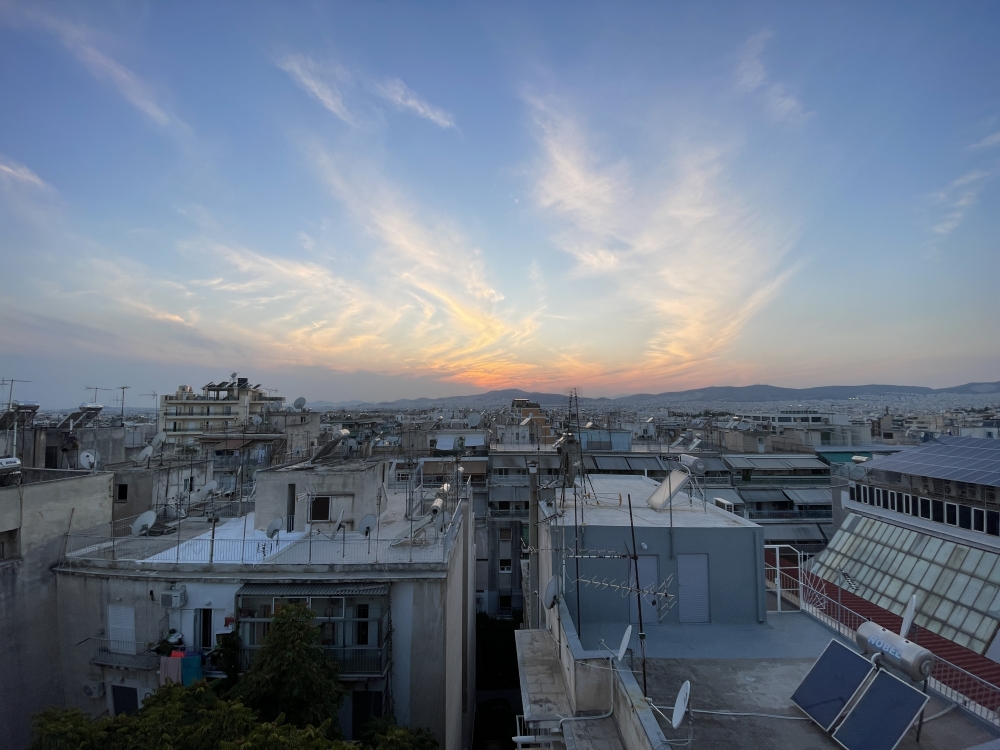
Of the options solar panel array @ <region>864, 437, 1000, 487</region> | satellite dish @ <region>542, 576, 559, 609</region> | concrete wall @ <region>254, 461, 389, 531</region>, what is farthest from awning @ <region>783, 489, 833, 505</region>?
satellite dish @ <region>542, 576, 559, 609</region>

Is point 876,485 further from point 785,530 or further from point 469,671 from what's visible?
point 469,671

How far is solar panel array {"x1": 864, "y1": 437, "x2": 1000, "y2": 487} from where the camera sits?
19312 mm

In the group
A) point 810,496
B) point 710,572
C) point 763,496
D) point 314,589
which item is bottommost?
point 810,496

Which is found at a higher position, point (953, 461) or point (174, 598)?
point (953, 461)

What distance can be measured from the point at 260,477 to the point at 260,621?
4.88 metres

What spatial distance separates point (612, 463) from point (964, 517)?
24363mm

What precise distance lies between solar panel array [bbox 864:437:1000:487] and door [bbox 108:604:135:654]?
27321mm

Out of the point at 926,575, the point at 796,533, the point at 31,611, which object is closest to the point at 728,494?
the point at 796,533

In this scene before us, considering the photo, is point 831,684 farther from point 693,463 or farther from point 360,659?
point 360,659

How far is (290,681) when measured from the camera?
9.92m

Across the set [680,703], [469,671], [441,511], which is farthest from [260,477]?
[680,703]

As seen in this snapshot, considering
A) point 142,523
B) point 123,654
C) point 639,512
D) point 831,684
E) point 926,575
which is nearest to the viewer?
point 831,684

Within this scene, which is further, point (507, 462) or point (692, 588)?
point (507, 462)

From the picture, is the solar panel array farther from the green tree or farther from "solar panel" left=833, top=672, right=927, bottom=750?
the green tree
